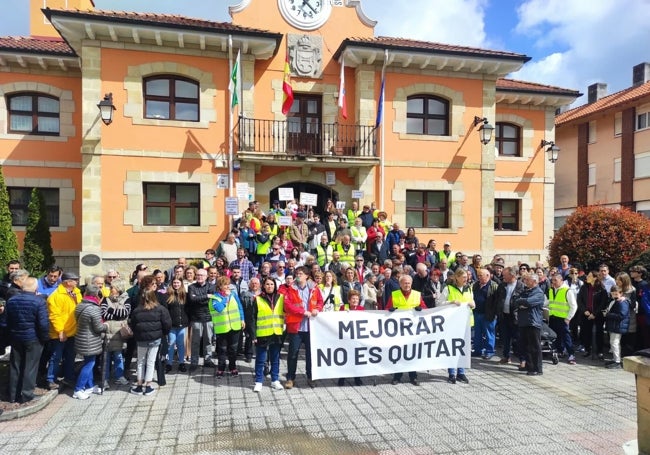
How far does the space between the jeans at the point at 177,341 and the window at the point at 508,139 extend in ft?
50.8

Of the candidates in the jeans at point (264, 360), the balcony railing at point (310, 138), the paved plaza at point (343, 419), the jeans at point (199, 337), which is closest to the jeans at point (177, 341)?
the jeans at point (199, 337)

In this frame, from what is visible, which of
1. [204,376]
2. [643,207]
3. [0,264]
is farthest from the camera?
[643,207]

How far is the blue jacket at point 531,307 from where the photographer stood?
25.0 feet

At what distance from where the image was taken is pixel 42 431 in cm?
532

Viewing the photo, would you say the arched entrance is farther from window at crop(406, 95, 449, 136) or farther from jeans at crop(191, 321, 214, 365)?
jeans at crop(191, 321, 214, 365)

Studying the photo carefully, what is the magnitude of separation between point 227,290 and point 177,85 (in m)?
9.37

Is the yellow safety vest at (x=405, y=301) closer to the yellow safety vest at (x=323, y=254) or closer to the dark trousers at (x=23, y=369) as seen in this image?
the yellow safety vest at (x=323, y=254)

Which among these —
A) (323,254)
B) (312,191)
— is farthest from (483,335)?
(312,191)

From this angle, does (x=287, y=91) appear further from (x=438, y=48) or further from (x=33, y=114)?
(x=33, y=114)

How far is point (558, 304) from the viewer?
8680mm

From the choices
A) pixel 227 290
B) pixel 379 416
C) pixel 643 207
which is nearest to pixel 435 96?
pixel 227 290

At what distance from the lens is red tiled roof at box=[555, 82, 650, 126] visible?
25992mm

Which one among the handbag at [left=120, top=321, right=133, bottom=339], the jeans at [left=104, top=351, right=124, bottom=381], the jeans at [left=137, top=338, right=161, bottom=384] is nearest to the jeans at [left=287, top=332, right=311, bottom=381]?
the jeans at [left=137, top=338, right=161, bottom=384]

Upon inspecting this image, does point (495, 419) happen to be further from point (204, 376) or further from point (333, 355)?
point (204, 376)
